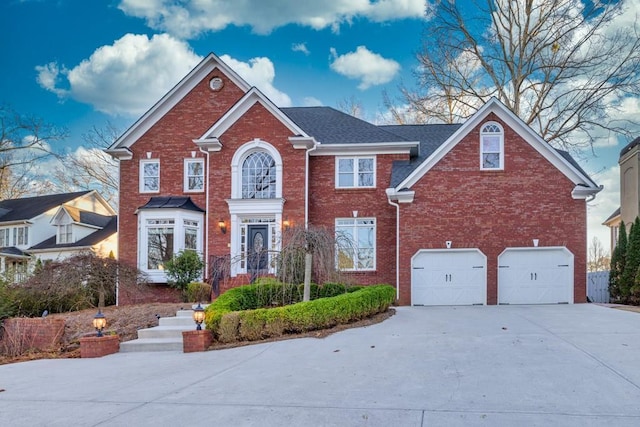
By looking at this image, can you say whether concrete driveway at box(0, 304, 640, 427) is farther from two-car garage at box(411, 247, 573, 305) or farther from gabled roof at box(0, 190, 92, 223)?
gabled roof at box(0, 190, 92, 223)

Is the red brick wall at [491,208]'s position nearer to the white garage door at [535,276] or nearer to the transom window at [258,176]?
the white garage door at [535,276]

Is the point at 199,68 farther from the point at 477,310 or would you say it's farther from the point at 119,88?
the point at 477,310

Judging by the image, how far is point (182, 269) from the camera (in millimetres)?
17172

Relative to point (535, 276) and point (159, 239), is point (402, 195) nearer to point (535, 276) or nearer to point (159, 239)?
point (535, 276)

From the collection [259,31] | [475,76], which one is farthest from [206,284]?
[475,76]

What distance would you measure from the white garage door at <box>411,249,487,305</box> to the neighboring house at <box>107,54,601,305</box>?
0.11 ft

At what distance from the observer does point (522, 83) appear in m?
26.6

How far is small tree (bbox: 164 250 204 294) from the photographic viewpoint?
17156 mm

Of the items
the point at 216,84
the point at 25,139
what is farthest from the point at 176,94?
the point at 25,139

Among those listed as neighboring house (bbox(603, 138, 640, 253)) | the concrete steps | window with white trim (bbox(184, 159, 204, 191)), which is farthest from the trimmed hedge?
neighboring house (bbox(603, 138, 640, 253))

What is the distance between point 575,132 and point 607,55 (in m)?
3.75

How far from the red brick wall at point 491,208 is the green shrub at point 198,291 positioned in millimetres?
6251

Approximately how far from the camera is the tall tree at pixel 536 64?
77.9ft

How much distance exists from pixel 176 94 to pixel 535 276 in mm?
14070
